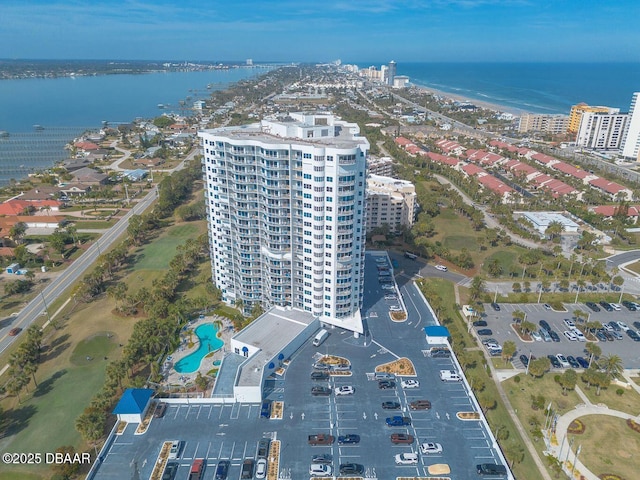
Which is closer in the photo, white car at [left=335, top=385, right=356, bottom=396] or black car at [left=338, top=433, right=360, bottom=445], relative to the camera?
black car at [left=338, top=433, right=360, bottom=445]

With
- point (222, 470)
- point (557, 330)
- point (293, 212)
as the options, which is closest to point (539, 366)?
point (557, 330)

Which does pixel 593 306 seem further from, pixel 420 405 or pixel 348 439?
pixel 348 439

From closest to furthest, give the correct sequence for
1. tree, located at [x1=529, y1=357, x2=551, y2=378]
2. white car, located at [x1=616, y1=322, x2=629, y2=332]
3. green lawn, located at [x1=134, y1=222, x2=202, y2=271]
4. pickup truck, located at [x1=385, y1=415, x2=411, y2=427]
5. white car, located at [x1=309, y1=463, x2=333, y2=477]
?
white car, located at [x1=309, y1=463, x2=333, y2=477]
pickup truck, located at [x1=385, y1=415, x2=411, y2=427]
tree, located at [x1=529, y1=357, x2=551, y2=378]
white car, located at [x1=616, y1=322, x2=629, y2=332]
green lawn, located at [x1=134, y1=222, x2=202, y2=271]

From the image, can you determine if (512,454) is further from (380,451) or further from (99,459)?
(99,459)

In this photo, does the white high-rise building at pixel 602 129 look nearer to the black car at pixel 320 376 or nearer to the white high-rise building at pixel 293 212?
the white high-rise building at pixel 293 212

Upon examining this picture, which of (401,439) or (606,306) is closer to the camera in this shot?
(401,439)

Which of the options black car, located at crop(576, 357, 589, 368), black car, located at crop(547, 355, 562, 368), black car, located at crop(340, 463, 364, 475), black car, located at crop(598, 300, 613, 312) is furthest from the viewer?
black car, located at crop(598, 300, 613, 312)

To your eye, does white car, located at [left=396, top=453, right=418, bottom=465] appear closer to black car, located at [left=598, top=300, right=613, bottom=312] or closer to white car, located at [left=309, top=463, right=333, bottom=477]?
white car, located at [left=309, top=463, right=333, bottom=477]

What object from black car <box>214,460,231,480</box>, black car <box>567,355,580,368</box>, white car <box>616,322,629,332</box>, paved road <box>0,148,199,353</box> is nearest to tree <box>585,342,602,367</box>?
black car <box>567,355,580,368</box>
